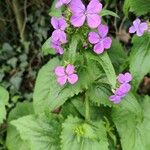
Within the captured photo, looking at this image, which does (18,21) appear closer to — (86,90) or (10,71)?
(10,71)

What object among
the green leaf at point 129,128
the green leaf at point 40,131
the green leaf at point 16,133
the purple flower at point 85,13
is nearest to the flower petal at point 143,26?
the purple flower at point 85,13

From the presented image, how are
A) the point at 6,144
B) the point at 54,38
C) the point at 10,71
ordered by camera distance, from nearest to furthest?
the point at 54,38 < the point at 6,144 < the point at 10,71

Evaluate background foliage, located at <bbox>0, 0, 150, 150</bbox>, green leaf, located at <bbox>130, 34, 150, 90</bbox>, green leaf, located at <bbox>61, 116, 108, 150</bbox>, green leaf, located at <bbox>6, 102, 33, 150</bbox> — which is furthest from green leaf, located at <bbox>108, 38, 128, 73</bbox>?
A: green leaf, located at <bbox>6, 102, 33, 150</bbox>

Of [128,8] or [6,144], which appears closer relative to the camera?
[128,8]

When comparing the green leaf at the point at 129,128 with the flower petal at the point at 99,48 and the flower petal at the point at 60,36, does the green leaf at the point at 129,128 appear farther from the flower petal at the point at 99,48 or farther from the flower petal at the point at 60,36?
the flower petal at the point at 60,36

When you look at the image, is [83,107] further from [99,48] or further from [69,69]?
[99,48]

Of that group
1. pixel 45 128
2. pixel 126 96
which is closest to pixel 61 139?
pixel 45 128
